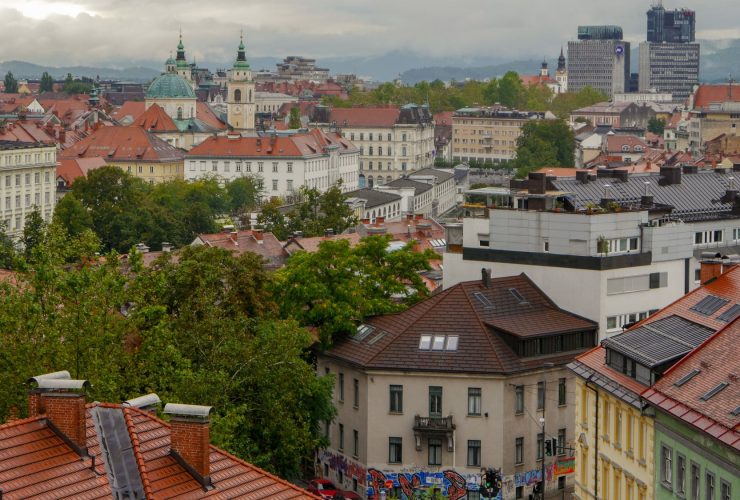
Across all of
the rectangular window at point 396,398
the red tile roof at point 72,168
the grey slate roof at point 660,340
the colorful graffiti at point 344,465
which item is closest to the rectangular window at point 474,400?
the rectangular window at point 396,398

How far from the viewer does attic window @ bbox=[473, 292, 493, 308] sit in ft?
189

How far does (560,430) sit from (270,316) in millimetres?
10541

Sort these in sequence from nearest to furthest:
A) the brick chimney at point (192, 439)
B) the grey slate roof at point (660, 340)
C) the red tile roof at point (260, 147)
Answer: the brick chimney at point (192, 439) < the grey slate roof at point (660, 340) < the red tile roof at point (260, 147)

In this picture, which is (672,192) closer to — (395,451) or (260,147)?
(395,451)

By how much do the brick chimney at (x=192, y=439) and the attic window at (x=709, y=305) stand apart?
21.4 m

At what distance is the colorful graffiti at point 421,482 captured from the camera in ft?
180

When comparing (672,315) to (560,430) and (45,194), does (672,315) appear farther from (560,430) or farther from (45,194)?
(45,194)

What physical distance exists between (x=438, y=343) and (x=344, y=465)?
5430 mm

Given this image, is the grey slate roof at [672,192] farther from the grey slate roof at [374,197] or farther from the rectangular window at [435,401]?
the grey slate roof at [374,197]

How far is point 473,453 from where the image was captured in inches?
2178

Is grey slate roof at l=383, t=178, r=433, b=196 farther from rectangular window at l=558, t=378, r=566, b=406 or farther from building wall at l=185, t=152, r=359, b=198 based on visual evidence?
rectangular window at l=558, t=378, r=566, b=406

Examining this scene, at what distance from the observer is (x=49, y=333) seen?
44.0 m

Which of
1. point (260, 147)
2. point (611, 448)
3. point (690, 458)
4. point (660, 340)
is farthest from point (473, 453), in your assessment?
point (260, 147)

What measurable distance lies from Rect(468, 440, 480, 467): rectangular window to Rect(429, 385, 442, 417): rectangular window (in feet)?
4.60
